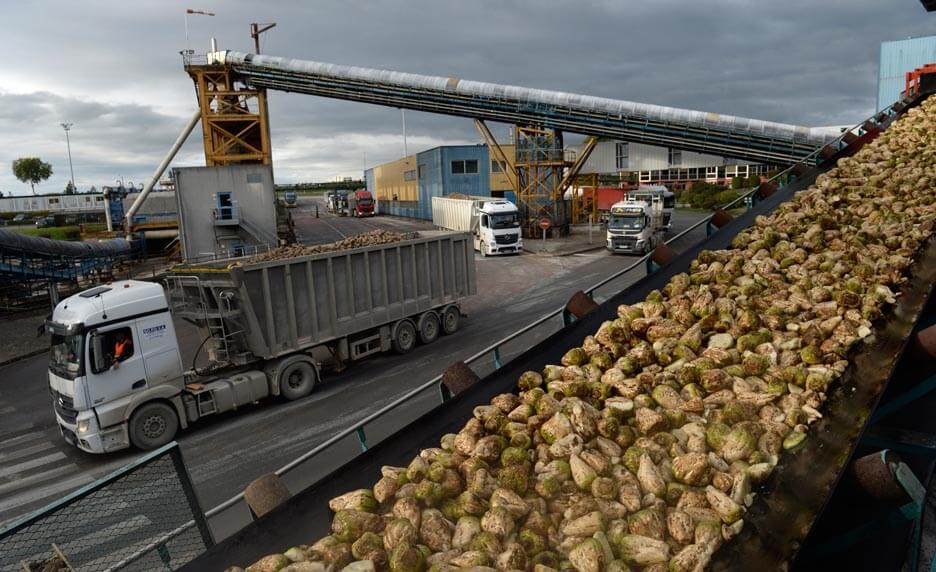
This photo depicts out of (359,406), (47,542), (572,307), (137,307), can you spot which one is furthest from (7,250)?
(572,307)

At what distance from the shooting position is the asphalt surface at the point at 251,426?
8.99m

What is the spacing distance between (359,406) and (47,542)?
7168mm

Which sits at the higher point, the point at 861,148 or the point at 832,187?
the point at 861,148

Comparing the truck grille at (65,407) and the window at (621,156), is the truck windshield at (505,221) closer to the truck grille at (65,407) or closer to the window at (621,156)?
the truck grille at (65,407)

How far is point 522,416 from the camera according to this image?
4137 millimetres

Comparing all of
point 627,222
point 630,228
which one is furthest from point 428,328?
point 627,222

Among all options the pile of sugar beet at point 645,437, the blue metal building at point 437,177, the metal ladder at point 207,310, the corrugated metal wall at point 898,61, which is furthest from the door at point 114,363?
the blue metal building at point 437,177

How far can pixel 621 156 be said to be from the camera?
63875 mm

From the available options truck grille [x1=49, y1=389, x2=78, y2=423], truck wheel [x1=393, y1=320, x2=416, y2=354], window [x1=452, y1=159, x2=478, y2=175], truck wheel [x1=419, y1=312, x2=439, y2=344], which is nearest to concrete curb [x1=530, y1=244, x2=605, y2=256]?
truck wheel [x1=419, y1=312, x2=439, y2=344]

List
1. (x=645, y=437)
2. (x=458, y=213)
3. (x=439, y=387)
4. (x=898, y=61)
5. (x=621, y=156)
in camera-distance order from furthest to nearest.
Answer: (x=621, y=156)
(x=458, y=213)
(x=898, y=61)
(x=439, y=387)
(x=645, y=437)

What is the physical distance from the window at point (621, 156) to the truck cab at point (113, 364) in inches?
2371

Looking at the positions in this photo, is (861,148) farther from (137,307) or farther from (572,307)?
(137,307)

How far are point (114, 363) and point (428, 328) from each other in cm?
788

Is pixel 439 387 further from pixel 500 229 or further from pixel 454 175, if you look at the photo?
pixel 454 175
